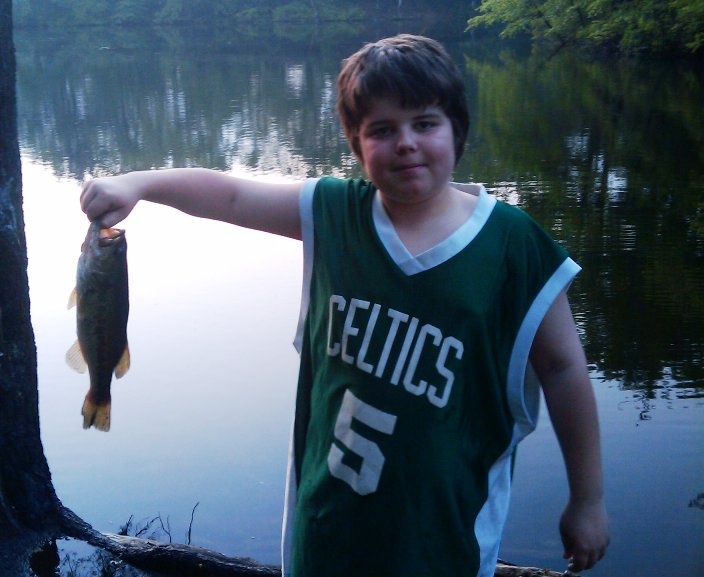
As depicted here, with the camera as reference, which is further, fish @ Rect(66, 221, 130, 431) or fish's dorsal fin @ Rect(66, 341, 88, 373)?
fish's dorsal fin @ Rect(66, 341, 88, 373)

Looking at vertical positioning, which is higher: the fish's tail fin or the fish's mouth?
the fish's mouth

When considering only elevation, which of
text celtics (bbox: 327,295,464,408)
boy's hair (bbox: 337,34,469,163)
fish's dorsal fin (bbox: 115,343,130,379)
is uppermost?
boy's hair (bbox: 337,34,469,163)

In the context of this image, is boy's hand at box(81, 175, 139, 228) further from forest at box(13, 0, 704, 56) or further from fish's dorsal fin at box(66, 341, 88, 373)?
Result: forest at box(13, 0, 704, 56)

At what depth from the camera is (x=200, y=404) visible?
6.11m

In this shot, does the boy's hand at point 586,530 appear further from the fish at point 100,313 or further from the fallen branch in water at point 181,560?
the fallen branch in water at point 181,560

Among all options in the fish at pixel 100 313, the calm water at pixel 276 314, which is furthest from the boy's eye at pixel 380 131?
the calm water at pixel 276 314

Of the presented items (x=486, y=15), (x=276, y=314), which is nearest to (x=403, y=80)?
(x=276, y=314)

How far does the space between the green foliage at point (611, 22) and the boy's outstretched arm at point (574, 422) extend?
2519cm

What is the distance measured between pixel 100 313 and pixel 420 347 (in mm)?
834

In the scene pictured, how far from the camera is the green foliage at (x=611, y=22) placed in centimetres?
2727

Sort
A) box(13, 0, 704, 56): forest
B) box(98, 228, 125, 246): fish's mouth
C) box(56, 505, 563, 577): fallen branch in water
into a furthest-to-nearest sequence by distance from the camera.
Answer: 1. box(13, 0, 704, 56): forest
2. box(56, 505, 563, 577): fallen branch in water
3. box(98, 228, 125, 246): fish's mouth

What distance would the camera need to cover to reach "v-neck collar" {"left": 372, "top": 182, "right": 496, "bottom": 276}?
196 cm

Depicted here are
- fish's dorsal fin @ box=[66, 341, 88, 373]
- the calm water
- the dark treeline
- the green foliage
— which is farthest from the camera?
the dark treeline

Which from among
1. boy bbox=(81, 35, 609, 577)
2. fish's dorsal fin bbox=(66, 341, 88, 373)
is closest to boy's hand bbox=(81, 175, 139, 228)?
boy bbox=(81, 35, 609, 577)
